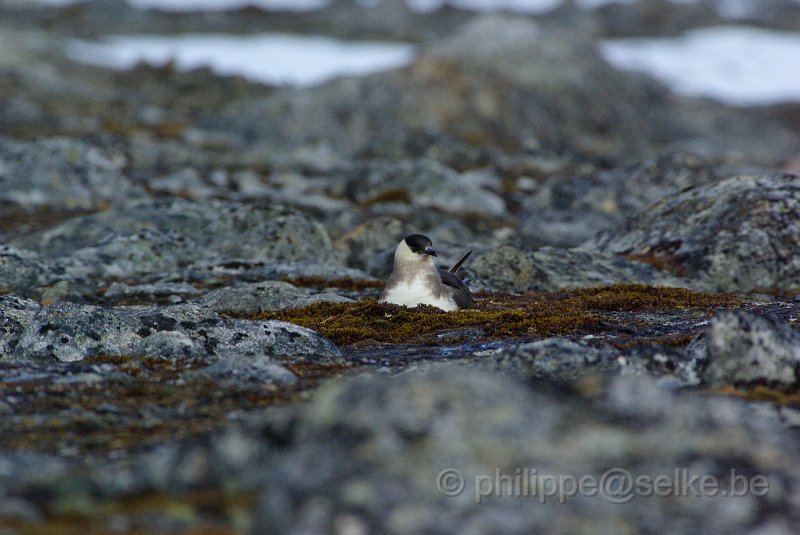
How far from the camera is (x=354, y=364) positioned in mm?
11141

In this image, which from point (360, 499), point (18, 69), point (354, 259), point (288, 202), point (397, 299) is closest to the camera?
point (360, 499)

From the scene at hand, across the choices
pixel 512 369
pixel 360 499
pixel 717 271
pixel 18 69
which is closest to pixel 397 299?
pixel 512 369

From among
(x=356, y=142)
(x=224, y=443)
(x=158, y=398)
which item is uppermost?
(x=224, y=443)

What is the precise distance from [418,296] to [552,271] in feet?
18.9

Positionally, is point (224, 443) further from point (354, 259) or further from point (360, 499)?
point (354, 259)

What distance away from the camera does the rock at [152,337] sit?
11.8 meters

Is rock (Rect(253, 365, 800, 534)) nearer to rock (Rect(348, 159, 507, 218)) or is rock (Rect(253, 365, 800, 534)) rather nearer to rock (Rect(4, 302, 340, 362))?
rock (Rect(4, 302, 340, 362))

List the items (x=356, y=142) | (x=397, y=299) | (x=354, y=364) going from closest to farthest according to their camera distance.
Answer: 1. (x=354, y=364)
2. (x=397, y=299)
3. (x=356, y=142)

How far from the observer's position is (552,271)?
20.7m

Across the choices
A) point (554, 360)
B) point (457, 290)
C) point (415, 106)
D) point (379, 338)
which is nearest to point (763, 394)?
point (554, 360)

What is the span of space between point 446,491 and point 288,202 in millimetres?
29588

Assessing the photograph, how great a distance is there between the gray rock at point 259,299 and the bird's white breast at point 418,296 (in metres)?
1.50

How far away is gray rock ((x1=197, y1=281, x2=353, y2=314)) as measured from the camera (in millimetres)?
17234

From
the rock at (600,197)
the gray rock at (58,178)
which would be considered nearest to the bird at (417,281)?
the rock at (600,197)
